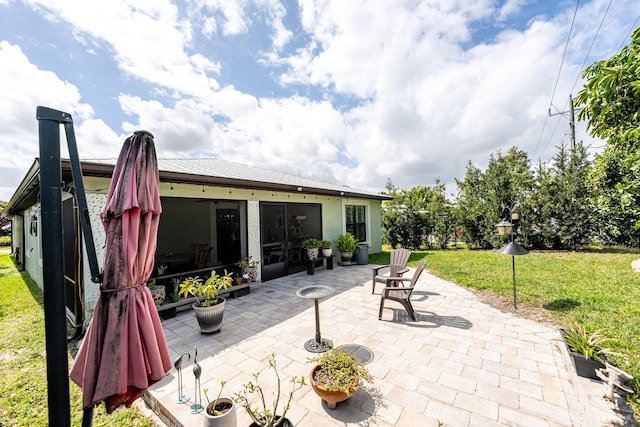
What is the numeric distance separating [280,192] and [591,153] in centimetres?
1289

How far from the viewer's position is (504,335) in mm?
3574

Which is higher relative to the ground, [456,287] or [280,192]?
[280,192]

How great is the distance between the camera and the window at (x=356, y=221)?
1021 centimetres

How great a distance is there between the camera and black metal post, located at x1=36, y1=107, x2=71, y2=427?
52.0 inches

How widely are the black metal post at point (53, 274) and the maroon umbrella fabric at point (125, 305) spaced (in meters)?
0.10

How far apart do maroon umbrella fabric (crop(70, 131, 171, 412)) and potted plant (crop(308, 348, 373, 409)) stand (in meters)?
1.28

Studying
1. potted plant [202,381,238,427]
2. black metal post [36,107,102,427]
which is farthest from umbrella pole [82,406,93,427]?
potted plant [202,381,238,427]

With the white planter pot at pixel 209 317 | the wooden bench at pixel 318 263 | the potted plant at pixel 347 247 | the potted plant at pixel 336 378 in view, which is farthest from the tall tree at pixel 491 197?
the white planter pot at pixel 209 317

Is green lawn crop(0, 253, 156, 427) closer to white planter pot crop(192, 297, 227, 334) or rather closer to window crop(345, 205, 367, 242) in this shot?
white planter pot crop(192, 297, 227, 334)

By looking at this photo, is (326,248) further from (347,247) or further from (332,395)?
(332,395)

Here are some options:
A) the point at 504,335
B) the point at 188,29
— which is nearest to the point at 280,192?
the point at 188,29

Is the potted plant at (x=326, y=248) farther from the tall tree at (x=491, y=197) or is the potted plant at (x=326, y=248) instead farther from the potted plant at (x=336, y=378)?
the tall tree at (x=491, y=197)

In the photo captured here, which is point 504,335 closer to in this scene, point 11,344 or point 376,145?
point 11,344

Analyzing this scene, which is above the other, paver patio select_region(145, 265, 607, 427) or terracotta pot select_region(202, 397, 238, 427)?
terracotta pot select_region(202, 397, 238, 427)
